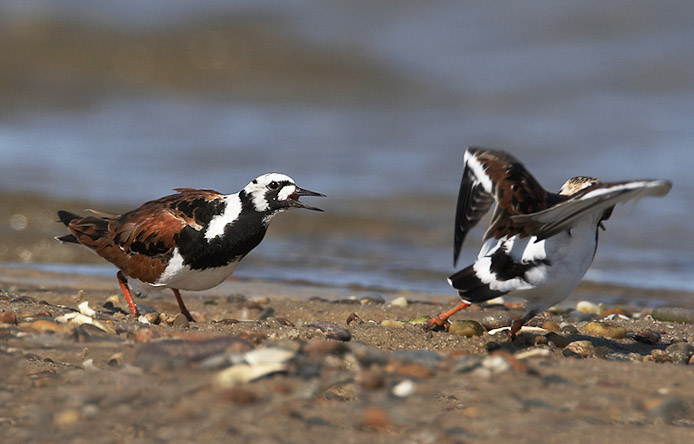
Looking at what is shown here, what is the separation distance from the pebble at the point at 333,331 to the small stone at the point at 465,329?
64 centimetres

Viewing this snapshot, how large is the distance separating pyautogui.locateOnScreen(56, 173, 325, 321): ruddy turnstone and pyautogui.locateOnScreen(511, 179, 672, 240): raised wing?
4.71 feet

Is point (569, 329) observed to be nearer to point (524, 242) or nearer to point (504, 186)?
point (524, 242)

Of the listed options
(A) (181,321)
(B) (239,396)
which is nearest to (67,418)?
(B) (239,396)

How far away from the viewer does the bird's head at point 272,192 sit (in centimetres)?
564

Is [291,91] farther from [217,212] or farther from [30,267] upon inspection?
[217,212]

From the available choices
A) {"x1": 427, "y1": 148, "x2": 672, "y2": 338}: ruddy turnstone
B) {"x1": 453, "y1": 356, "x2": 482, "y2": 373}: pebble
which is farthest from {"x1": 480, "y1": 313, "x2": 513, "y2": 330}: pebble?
{"x1": 453, "y1": 356, "x2": 482, "y2": 373}: pebble

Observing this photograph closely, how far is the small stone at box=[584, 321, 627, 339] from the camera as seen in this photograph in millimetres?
5570

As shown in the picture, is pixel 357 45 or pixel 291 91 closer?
pixel 291 91

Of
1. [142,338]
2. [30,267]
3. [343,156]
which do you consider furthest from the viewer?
[343,156]

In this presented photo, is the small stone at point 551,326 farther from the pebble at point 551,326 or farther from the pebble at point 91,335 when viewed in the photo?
the pebble at point 91,335

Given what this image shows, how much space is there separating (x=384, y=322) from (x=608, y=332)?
4.59ft

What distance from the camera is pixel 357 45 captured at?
24.0m

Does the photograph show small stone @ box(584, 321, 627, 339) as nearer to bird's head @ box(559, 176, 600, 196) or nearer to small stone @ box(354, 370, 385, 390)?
bird's head @ box(559, 176, 600, 196)

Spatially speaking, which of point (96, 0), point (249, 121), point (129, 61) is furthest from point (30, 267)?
point (96, 0)
